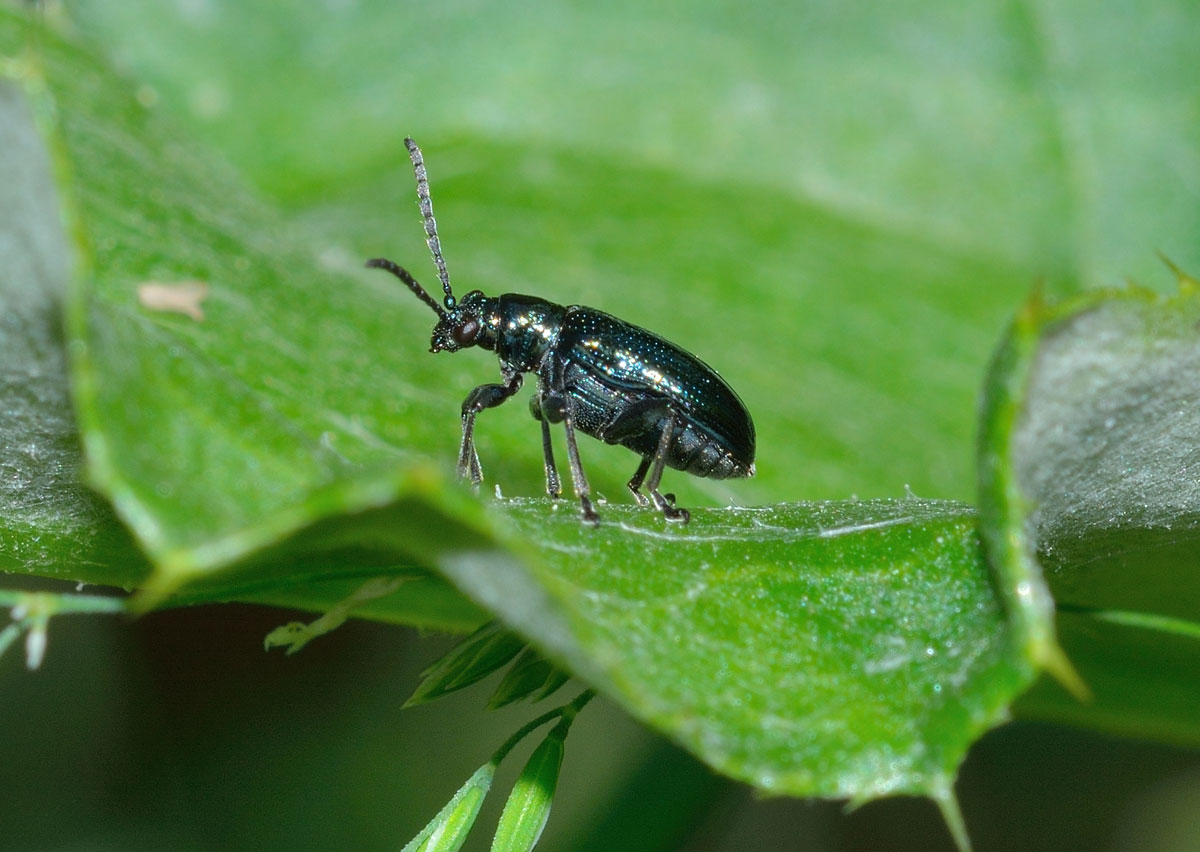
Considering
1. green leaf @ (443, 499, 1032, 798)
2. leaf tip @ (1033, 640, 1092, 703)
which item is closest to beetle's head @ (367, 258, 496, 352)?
green leaf @ (443, 499, 1032, 798)

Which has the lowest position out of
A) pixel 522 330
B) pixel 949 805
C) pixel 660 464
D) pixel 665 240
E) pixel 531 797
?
pixel 531 797

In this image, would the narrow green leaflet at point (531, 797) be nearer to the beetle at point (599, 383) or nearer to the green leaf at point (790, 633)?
the green leaf at point (790, 633)

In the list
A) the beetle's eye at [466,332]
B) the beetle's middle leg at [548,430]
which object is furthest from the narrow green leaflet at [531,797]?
the beetle's eye at [466,332]

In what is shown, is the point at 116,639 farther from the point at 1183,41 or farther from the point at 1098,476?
the point at 1183,41

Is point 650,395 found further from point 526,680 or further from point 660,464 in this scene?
point 526,680

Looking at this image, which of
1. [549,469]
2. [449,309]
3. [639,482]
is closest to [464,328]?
[449,309]

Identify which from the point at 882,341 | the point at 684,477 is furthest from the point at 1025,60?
the point at 684,477
